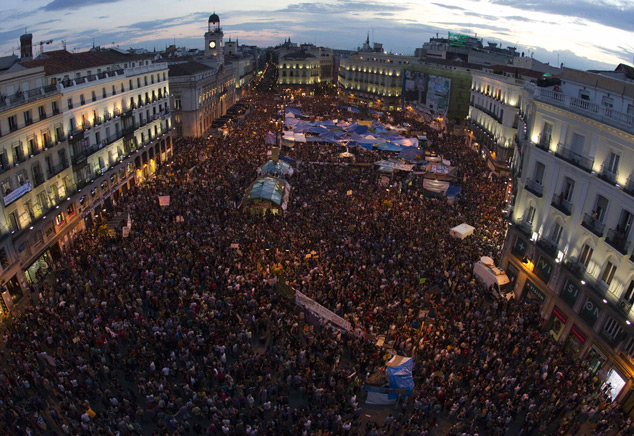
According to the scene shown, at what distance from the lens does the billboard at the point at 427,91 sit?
7400 cm

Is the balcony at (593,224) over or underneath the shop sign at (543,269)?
over

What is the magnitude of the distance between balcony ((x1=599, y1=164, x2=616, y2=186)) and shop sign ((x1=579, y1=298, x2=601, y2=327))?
5.62 m

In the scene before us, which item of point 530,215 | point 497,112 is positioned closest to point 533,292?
point 530,215

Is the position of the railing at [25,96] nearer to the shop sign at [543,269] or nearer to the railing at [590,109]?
the railing at [590,109]

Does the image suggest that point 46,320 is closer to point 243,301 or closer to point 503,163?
point 243,301

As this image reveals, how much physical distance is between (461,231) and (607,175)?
457 inches

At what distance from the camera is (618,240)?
18.7 m

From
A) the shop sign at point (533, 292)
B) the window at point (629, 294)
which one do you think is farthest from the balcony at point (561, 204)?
the shop sign at point (533, 292)

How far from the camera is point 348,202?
36.7m

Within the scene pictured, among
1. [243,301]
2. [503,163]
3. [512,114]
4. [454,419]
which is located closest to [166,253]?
[243,301]

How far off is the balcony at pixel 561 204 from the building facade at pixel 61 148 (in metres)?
29.3

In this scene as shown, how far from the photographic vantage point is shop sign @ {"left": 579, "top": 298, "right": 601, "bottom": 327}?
19797mm

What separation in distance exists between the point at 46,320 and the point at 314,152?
1410 inches

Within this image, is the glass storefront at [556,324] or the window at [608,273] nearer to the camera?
the window at [608,273]
